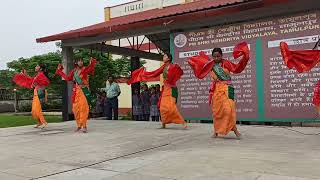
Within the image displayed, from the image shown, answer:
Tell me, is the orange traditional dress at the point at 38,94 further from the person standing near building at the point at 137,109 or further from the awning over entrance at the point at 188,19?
the person standing near building at the point at 137,109

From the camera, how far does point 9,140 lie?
927 cm

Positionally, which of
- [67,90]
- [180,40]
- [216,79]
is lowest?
[216,79]

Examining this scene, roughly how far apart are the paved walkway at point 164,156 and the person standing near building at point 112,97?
5.94 meters

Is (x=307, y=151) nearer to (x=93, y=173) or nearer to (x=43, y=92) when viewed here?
(x=93, y=173)

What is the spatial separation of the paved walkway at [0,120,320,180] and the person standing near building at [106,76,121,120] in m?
5.94

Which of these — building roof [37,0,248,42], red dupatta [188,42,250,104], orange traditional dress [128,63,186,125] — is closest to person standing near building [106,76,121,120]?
building roof [37,0,248,42]

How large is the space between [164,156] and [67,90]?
957cm

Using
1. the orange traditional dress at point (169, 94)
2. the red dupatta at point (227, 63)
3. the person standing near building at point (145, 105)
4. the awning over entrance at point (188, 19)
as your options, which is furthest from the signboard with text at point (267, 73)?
the person standing near building at point (145, 105)

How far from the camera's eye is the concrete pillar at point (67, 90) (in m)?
15.4

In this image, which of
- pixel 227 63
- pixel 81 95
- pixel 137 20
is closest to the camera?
→ pixel 227 63

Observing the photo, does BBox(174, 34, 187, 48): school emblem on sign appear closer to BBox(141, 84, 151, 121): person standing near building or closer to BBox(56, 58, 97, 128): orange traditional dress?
BBox(56, 58, 97, 128): orange traditional dress

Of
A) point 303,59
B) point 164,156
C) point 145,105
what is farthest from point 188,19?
point 164,156

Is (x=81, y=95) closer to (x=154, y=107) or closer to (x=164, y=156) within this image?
(x=164, y=156)

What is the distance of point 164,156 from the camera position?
21.5ft
